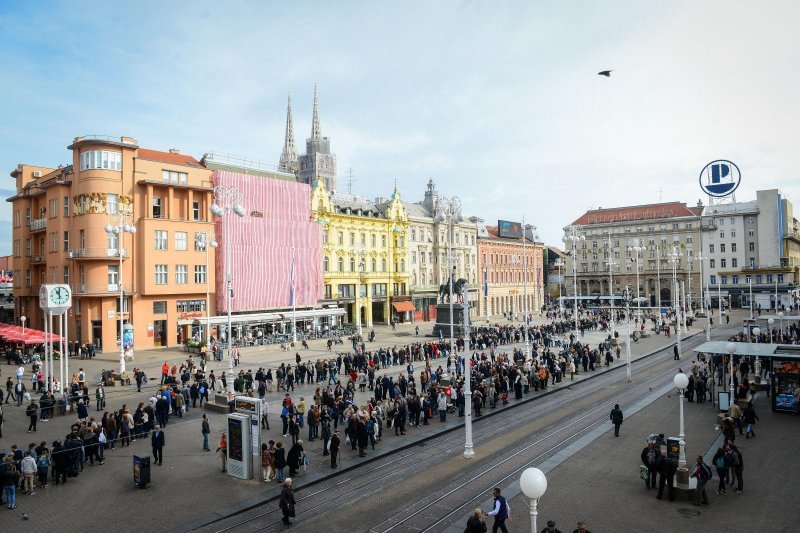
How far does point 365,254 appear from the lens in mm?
68938

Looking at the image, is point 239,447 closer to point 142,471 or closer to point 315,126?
point 142,471

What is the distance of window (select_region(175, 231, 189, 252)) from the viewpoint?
48.6 meters

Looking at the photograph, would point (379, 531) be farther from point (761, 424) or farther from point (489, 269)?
point (489, 269)

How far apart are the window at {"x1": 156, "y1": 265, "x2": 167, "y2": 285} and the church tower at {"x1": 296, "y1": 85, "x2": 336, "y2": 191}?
311 feet

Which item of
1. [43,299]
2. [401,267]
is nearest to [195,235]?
[43,299]

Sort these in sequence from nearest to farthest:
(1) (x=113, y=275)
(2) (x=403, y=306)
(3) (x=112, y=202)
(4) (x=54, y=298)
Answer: (4) (x=54, y=298), (3) (x=112, y=202), (1) (x=113, y=275), (2) (x=403, y=306)

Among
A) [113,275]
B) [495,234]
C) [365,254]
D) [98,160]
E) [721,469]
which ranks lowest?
[721,469]

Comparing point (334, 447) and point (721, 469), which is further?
point (334, 447)

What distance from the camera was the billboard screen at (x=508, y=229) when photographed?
3858 inches

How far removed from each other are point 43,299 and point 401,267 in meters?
50.3

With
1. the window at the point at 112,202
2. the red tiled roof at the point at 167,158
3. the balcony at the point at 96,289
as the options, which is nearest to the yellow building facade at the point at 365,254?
the red tiled roof at the point at 167,158

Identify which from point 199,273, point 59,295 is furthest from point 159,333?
point 59,295

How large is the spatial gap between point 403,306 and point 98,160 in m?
40.4

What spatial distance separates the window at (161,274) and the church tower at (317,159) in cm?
9478
